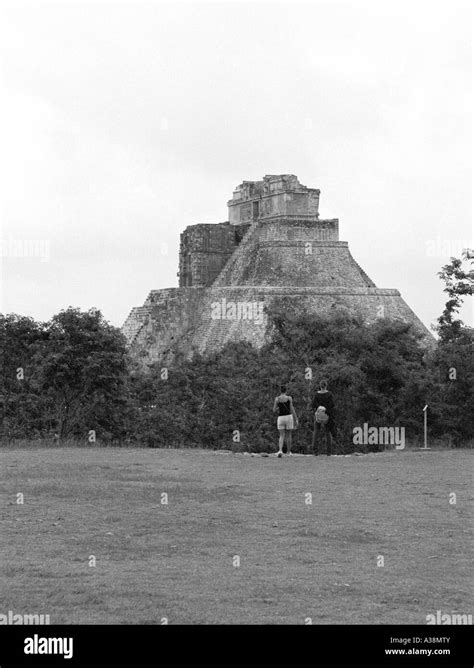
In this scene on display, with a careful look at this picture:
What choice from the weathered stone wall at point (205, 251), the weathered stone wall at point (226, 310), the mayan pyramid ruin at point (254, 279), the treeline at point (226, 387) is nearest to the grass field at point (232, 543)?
the treeline at point (226, 387)

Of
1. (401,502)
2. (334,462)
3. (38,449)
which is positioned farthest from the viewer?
(38,449)

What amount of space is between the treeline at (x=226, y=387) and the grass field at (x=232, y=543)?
658 cm

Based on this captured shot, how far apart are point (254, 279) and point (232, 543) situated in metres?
46.0

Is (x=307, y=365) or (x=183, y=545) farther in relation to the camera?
(x=307, y=365)

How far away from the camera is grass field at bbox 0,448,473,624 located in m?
9.27

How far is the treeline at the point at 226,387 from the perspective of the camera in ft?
80.0

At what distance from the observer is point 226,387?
28.7 m

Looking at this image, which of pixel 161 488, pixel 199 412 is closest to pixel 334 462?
pixel 161 488

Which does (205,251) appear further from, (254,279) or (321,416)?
(321,416)

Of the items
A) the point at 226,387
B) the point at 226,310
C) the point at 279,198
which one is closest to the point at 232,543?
the point at 226,387

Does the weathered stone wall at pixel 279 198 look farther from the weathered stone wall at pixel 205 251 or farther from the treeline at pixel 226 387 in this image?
the treeline at pixel 226 387

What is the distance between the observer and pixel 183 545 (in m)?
11.4

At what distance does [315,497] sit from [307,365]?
14.0m
